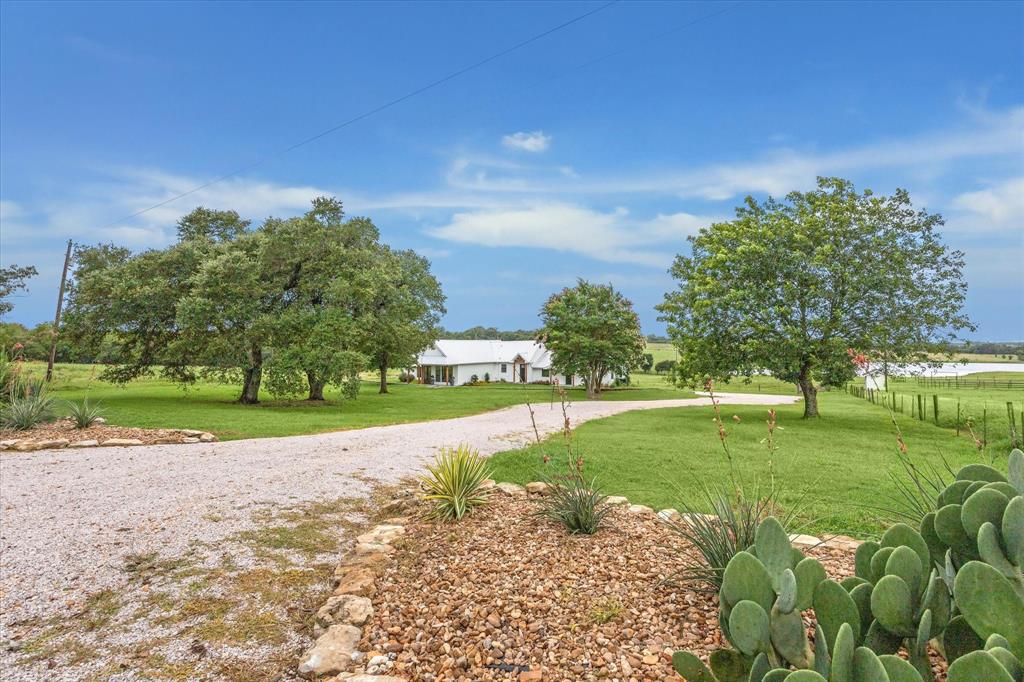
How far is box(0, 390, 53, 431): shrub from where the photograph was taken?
1159cm

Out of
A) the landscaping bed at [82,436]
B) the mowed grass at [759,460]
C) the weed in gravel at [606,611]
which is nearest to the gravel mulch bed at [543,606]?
the weed in gravel at [606,611]

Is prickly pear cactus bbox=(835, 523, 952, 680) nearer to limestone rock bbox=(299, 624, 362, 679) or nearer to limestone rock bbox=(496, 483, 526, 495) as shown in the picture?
limestone rock bbox=(299, 624, 362, 679)

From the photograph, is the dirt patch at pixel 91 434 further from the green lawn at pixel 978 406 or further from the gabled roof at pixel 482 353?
the gabled roof at pixel 482 353

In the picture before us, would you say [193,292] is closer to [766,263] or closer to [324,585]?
[324,585]

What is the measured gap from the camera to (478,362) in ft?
161

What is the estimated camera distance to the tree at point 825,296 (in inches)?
678

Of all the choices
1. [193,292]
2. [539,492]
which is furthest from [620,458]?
[193,292]

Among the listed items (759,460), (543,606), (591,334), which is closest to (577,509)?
(543,606)

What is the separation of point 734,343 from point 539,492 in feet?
48.8

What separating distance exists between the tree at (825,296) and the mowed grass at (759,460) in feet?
7.71

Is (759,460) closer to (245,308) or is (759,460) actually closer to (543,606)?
(543,606)

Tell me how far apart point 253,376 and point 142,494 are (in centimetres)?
1735

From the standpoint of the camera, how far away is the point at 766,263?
18.3 m

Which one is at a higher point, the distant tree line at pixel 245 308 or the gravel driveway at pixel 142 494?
the distant tree line at pixel 245 308
